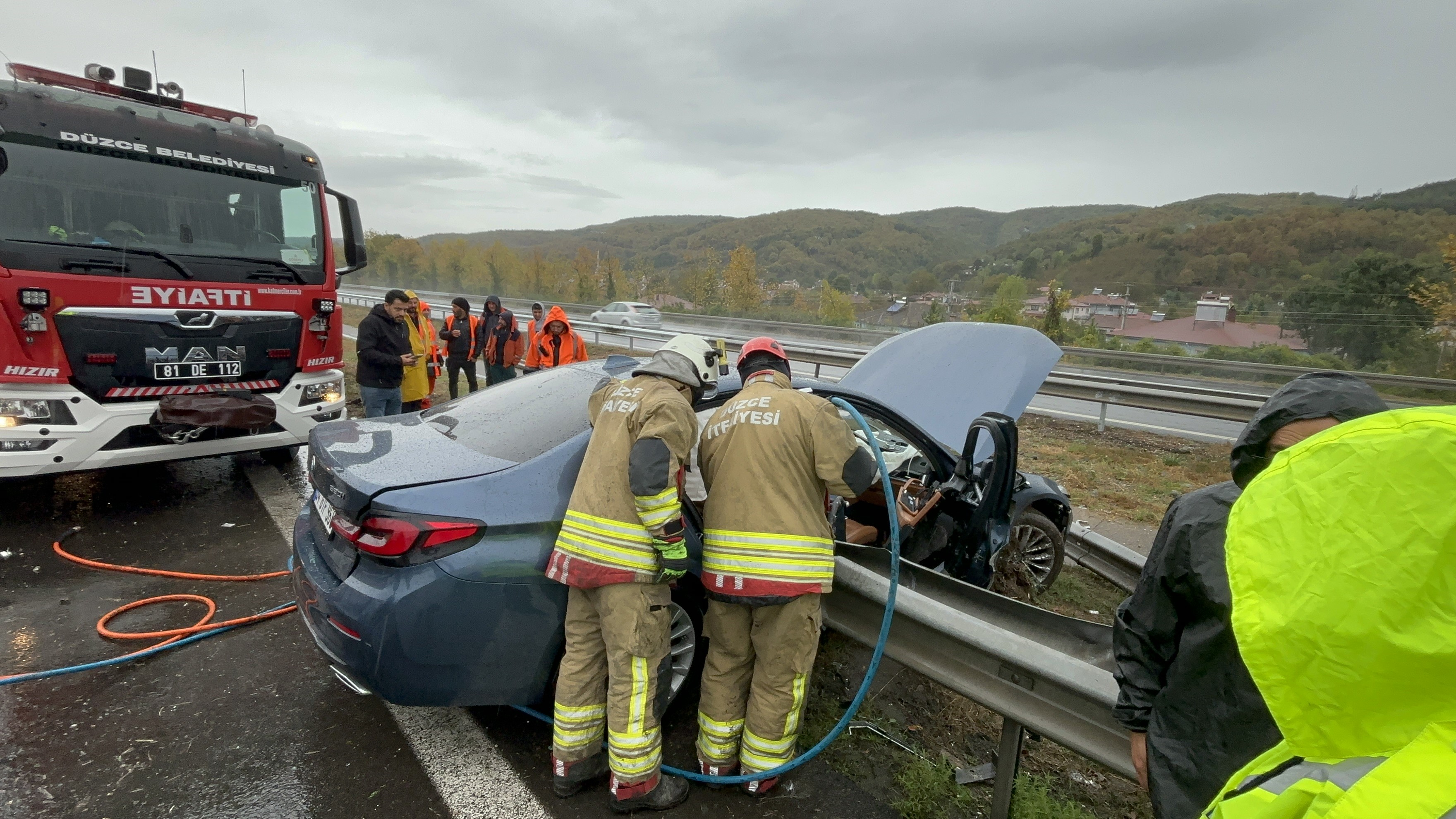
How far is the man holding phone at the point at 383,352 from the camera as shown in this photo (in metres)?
5.88

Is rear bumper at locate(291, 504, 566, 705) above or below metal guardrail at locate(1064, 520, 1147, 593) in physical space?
above

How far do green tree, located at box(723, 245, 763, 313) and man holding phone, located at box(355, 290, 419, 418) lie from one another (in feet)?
130

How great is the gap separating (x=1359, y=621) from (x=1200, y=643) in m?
0.86

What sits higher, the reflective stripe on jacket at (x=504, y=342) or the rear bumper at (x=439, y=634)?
the reflective stripe on jacket at (x=504, y=342)

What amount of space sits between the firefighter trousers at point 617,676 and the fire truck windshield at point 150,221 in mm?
4186

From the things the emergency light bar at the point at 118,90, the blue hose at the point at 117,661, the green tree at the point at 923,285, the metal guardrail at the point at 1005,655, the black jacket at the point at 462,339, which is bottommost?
the blue hose at the point at 117,661

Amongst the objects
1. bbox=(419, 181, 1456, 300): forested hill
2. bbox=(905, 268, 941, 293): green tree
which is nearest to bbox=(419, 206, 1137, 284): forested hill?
bbox=(419, 181, 1456, 300): forested hill

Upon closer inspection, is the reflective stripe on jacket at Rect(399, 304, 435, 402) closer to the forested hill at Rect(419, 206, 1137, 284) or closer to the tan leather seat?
the tan leather seat

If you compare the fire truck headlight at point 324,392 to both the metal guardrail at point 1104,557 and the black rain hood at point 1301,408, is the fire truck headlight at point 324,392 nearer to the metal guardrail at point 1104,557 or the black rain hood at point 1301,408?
the metal guardrail at point 1104,557

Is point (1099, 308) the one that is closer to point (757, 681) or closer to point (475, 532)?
point (757, 681)

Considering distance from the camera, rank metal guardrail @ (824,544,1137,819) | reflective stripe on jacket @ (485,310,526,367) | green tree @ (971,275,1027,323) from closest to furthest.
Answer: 1. metal guardrail @ (824,544,1137,819)
2. reflective stripe on jacket @ (485,310,526,367)
3. green tree @ (971,275,1027,323)

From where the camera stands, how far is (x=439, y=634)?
2248mm

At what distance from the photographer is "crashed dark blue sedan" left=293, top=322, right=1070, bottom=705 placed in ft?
7.43

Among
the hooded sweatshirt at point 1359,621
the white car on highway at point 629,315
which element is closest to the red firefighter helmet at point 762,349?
the hooded sweatshirt at point 1359,621
